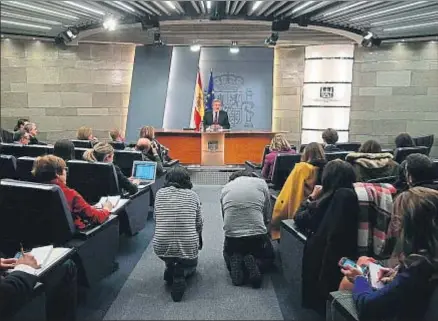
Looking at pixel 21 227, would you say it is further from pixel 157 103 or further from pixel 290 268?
pixel 157 103

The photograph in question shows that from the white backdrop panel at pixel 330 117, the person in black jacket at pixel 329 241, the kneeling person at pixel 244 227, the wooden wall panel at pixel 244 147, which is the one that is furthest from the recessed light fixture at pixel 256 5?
the person in black jacket at pixel 329 241

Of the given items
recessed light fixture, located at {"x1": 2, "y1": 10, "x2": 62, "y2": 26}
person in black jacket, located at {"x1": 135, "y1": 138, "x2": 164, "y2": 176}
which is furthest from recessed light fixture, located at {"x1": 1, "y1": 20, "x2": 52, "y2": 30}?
person in black jacket, located at {"x1": 135, "y1": 138, "x2": 164, "y2": 176}

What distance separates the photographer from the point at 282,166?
4.21m

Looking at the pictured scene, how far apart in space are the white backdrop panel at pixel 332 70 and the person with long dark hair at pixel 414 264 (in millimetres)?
7232

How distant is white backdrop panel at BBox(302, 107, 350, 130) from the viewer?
28.1 ft

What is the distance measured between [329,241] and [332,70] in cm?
→ 685

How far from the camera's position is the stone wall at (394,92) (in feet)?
27.9

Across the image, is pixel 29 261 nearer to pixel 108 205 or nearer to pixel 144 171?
pixel 108 205

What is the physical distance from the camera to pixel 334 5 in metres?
5.94

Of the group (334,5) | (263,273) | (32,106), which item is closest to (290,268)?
(263,273)

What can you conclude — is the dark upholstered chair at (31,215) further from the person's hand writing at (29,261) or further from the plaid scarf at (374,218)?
the plaid scarf at (374,218)

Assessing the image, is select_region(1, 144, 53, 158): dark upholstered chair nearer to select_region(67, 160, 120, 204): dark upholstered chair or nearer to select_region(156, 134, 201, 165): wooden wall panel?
select_region(67, 160, 120, 204): dark upholstered chair

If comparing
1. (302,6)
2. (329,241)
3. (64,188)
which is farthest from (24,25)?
(329,241)

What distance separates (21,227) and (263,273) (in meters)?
1.92
